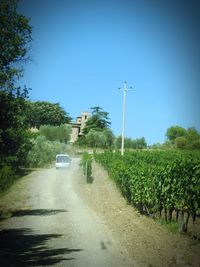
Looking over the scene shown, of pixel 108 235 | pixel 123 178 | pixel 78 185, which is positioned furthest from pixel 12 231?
pixel 78 185

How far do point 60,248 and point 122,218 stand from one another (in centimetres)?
736

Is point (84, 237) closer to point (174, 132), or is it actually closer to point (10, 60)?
point (10, 60)

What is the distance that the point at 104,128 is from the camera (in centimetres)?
12019

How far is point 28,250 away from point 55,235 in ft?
8.62

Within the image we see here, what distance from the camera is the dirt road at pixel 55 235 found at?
1184 centimetres

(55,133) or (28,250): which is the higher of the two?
(55,133)

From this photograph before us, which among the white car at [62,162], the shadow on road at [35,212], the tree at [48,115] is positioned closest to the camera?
the shadow on road at [35,212]

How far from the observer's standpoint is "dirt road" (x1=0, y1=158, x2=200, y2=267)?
38.8 feet

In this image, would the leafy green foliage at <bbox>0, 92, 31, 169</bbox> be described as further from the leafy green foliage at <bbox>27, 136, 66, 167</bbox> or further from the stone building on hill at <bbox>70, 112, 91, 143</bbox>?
the stone building on hill at <bbox>70, 112, 91, 143</bbox>

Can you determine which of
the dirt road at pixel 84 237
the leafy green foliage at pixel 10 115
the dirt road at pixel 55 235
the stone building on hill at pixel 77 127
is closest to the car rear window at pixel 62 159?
the dirt road at pixel 55 235

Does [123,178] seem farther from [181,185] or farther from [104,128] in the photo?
[104,128]

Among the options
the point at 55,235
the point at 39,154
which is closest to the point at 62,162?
the point at 39,154

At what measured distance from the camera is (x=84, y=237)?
15.3 m

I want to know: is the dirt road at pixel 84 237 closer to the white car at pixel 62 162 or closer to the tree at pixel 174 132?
the white car at pixel 62 162
